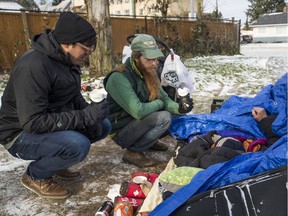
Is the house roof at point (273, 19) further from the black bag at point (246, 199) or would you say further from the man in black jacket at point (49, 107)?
the black bag at point (246, 199)

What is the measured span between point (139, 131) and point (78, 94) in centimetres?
67

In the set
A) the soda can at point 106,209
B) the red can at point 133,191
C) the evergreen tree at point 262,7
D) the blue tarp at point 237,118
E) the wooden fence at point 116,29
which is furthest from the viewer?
the evergreen tree at point 262,7

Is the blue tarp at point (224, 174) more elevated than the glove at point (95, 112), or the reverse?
the glove at point (95, 112)

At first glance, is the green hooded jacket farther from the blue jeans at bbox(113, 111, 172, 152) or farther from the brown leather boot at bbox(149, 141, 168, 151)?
the brown leather boot at bbox(149, 141, 168, 151)

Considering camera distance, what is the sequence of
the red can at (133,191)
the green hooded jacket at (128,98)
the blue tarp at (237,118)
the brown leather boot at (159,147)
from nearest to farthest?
the red can at (133,191) → the green hooded jacket at (128,98) → the blue tarp at (237,118) → the brown leather boot at (159,147)

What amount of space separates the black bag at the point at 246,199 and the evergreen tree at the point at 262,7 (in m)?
54.2

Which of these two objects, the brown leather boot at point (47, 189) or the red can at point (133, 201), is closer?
the red can at point (133, 201)

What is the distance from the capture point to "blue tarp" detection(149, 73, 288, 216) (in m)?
1.73

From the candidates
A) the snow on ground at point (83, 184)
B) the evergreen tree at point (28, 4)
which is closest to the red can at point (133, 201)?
the snow on ground at point (83, 184)

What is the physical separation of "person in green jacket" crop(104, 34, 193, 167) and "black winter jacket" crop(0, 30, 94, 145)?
48cm

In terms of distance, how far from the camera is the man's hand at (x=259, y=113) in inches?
120

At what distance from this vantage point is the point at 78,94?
9.09 feet

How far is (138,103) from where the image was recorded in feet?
9.30

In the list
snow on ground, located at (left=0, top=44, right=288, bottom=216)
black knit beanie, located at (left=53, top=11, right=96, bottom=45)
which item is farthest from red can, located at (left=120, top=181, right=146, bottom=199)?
black knit beanie, located at (left=53, top=11, right=96, bottom=45)
